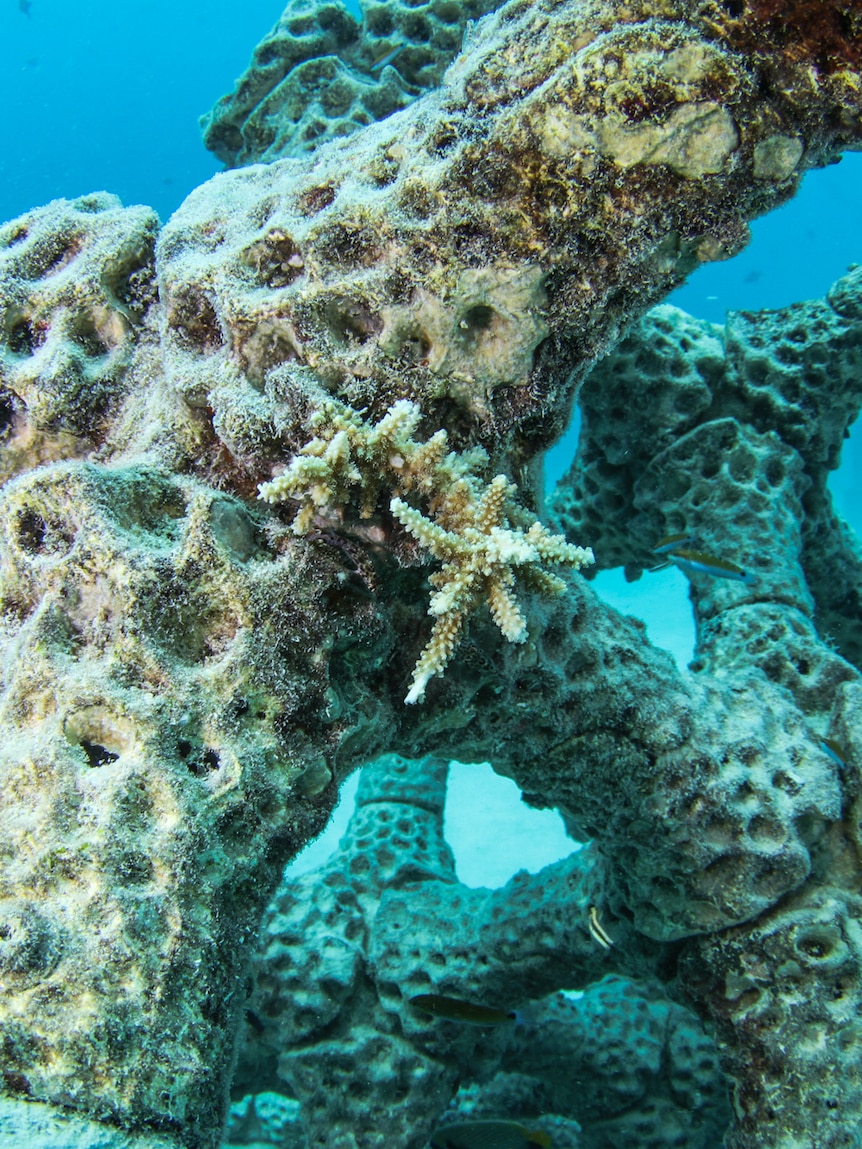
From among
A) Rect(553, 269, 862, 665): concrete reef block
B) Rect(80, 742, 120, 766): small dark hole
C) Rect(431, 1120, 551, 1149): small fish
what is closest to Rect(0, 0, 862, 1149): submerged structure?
Rect(80, 742, 120, 766): small dark hole

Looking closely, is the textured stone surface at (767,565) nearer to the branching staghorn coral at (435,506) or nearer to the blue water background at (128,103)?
the branching staghorn coral at (435,506)

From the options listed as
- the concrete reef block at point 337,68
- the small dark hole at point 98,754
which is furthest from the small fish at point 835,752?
the concrete reef block at point 337,68

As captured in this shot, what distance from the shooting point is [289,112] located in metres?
6.29

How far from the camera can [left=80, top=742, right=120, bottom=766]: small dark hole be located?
6.17ft

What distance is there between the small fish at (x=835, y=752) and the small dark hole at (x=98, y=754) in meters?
3.35

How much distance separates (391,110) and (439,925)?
22.5 feet

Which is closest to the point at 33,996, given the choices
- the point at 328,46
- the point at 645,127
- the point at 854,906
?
the point at 645,127

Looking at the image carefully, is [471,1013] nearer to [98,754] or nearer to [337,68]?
[98,754]

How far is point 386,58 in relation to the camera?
6.37 meters

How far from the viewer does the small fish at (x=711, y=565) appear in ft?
13.8

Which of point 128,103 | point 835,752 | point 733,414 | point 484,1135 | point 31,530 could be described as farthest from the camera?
point 128,103

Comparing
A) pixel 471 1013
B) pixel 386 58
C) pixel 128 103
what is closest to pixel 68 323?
pixel 471 1013

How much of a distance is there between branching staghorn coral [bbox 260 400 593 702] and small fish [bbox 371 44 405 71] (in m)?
5.93

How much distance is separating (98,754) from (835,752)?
342 cm
